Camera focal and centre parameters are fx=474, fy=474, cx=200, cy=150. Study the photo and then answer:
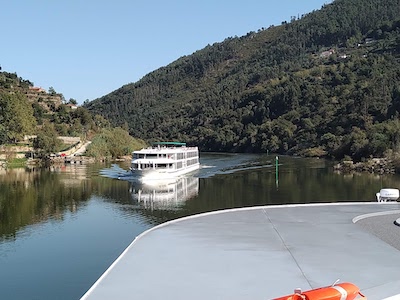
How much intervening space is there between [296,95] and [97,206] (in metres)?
86.5

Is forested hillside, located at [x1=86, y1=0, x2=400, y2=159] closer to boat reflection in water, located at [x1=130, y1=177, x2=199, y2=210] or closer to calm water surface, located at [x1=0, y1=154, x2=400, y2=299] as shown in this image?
calm water surface, located at [x1=0, y1=154, x2=400, y2=299]

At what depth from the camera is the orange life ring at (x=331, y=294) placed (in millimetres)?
4971

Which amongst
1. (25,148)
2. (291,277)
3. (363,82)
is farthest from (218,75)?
(291,277)

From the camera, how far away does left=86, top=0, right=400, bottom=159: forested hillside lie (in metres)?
79.6

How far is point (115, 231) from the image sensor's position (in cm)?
2125

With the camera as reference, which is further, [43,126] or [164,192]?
[43,126]

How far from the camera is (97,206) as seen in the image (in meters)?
29.3

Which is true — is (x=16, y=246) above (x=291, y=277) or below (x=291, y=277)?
below

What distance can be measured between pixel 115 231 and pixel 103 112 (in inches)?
6028

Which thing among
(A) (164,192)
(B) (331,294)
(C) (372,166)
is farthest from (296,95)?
(B) (331,294)

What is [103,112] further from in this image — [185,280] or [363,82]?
[185,280]

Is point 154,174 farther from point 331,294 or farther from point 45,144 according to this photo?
point 331,294

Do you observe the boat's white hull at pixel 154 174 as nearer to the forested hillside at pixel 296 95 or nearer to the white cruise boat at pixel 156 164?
the white cruise boat at pixel 156 164

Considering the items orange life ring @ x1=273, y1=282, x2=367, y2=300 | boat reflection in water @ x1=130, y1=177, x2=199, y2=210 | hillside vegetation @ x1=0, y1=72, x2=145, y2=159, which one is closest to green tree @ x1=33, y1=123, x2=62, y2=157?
hillside vegetation @ x1=0, y1=72, x2=145, y2=159
